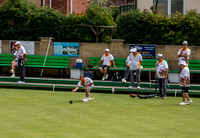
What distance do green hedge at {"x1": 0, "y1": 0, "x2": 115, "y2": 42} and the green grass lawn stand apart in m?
6.41

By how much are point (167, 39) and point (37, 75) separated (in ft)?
22.2

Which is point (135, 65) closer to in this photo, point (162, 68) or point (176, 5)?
point (162, 68)

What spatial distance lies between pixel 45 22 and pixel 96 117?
38.9 feet

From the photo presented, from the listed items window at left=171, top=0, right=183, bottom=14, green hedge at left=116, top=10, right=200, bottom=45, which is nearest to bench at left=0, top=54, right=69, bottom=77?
green hedge at left=116, top=10, right=200, bottom=45

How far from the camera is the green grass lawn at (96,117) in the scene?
863 centimetres

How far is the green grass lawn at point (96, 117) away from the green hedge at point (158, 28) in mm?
Result: 5062

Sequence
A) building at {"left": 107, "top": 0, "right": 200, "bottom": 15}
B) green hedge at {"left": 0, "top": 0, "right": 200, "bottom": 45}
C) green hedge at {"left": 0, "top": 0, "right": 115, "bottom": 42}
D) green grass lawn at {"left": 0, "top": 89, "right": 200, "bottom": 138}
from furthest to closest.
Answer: building at {"left": 107, "top": 0, "right": 200, "bottom": 15}
green hedge at {"left": 0, "top": 0, "right": 115, "bottom": 42}
green hedge at {"left": 0, "top": 0, "right": 200, "bottom": 45}
green grass lawn at {"left": 0, "top": 89, "right": 200, "bottom": 138}

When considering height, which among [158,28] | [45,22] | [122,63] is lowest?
[122,63]

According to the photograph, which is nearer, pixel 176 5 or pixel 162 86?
pixel 162 86

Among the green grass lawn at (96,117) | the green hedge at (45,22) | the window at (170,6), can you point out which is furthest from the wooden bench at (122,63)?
the window at (170,6)

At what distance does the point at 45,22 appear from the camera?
21.5 meters

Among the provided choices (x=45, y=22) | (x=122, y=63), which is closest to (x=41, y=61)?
(x=45, y=22)

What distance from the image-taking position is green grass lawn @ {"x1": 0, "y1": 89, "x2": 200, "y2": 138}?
28.3 feet

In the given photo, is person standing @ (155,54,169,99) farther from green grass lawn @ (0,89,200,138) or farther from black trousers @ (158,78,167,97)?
green grass lawn @ (0,89,200,138)
